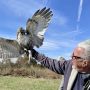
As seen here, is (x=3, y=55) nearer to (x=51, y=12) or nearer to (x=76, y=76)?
(x=51, y=12)

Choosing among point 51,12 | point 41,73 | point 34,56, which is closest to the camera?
point 34,56

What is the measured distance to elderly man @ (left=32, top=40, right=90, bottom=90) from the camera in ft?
17.7

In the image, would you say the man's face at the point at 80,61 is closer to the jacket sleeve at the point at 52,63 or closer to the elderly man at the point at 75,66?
the elderly man at the point at 75,66

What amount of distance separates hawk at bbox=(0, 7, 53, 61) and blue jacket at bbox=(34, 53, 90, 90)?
0.25 m

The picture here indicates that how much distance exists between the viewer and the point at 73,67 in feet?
17.9

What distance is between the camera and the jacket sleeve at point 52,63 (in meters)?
6.03

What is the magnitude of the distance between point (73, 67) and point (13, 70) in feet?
65.6

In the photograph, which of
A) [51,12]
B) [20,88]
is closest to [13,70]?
[20,88]

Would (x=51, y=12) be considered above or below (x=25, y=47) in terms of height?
above

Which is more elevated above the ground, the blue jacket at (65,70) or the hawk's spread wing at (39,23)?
the hawk's spread wing at (39,23)

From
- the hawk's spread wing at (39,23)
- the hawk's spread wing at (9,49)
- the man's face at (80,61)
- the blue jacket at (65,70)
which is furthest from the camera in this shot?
the hawk's spread wing at (39,23)

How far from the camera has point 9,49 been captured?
8.34 m

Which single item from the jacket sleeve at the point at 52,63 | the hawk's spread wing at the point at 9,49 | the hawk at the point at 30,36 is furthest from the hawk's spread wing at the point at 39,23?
the jacket sleeve at the point at 52,63

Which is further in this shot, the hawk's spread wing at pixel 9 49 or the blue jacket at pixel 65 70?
the hawk's spread wing at pixel 9 49
